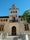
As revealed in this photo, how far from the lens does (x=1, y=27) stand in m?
29.1

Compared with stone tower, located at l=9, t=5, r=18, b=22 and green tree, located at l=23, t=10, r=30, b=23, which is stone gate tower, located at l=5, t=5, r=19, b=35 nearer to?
stone tower, located at l=9, t=5, r=18, b=22

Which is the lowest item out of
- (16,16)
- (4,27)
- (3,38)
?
(3,38)

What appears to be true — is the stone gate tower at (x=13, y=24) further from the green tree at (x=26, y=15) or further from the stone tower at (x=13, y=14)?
the green tree at (x=26, y=15)

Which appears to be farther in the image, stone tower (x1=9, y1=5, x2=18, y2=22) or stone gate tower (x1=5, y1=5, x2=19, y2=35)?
stone tower (x1=9, y1=5, x2=18, y2=22)

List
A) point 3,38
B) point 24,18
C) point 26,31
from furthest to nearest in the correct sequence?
point 24,18, point 26,31, point 3,38

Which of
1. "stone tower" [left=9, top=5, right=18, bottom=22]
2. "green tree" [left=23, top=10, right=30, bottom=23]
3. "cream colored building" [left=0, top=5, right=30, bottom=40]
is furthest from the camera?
"stone tower" [left=9, top=5, right=18, bottom=22]

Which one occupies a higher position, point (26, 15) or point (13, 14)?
point (13, 14)

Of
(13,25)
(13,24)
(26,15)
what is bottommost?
(13,25)

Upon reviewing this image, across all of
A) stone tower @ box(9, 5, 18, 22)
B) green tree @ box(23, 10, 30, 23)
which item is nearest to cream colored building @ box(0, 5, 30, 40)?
stone tower @ box(9, 5, 18, 22)

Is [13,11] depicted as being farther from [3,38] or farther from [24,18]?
[3,38]

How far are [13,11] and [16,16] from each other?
109cm

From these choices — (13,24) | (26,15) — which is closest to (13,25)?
(13,24)

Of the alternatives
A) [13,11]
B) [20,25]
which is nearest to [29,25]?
[20,25]

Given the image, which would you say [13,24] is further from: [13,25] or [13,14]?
[13,14]
